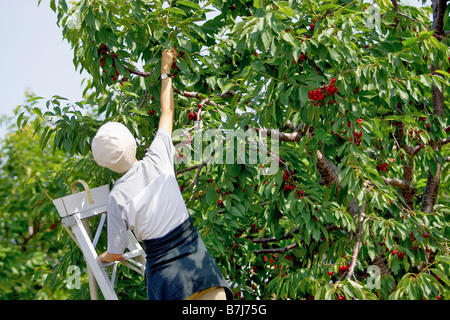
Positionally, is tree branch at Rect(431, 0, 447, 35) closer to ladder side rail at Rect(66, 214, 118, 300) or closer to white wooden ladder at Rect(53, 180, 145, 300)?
white wooden ladder at Rect(53, 180, 145, 300)

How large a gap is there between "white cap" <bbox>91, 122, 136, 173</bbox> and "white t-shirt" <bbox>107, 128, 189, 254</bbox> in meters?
0.06

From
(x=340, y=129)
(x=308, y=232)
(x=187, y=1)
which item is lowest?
(x=308, y=232)

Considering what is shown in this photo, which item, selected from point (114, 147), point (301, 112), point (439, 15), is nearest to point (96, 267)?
point (114, 147)

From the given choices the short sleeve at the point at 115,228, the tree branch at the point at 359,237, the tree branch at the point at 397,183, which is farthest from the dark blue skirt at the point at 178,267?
the tree branch at the point at 397,183

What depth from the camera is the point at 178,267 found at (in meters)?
2.23

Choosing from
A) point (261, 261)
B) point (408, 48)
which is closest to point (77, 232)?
point (408, 48)

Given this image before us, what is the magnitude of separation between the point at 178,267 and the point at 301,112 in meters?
1.54

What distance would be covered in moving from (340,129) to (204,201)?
3.54ft

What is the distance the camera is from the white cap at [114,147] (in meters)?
2.27

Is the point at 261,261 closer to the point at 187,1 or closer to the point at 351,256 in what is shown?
the point at 351,256

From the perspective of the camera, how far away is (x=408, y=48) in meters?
3.20

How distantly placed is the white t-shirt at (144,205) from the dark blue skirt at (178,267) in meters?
0.05

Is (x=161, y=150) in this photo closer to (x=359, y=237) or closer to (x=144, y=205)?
(x=144, y=205)

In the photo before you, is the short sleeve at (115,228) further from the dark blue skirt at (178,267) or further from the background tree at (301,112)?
the background tree at (301,112)
